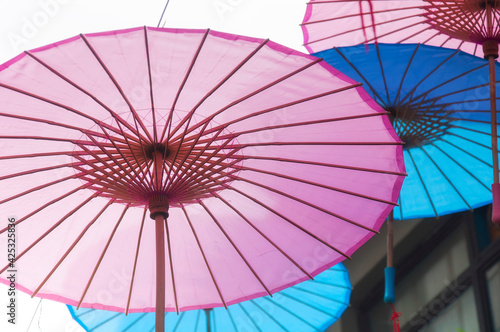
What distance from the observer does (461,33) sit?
212 inches

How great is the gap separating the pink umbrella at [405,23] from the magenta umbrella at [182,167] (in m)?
1.38

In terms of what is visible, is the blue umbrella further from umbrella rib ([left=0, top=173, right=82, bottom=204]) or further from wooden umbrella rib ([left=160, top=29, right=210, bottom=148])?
wooden umbrella rib ([left=160, top=29, right=210, bottom=148])

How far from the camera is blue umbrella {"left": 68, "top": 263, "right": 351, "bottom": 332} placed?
19.1 feet

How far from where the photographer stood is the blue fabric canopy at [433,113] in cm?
517

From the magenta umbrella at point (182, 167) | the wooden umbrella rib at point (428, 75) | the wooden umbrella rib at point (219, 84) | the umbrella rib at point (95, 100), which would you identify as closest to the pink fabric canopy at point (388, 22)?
the wooden umbrella rib at point (428, 75)

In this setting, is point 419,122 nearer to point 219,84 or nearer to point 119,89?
point 219,84

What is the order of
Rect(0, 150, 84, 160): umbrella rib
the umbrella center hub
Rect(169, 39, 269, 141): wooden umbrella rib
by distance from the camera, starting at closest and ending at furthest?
Rect(169, 39, 269, 141): wooden umbrella rib, Rect(0, 150, 84, 160): umbrella rib, the umbrella center hub

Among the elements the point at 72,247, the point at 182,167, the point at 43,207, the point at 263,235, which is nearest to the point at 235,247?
the point at 263,235

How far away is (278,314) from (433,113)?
1.60m

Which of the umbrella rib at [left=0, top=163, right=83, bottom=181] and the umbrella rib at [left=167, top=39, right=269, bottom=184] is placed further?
the umbrella rib at [left=0, top=163, right=83, bottom=181]

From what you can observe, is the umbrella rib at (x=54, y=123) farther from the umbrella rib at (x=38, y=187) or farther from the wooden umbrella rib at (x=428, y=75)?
the wooden umbrella rib at (x=428, y=75)

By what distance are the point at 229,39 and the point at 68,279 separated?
1.54 meters

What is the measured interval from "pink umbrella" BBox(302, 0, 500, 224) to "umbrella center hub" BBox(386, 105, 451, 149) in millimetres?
475

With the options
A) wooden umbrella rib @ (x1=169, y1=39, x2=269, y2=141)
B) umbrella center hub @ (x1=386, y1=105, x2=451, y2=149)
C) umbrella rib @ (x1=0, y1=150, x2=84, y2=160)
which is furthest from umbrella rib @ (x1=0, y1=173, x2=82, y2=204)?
umbrella center hub @ (x1=386, y1=105, x2=451, y2=149)
